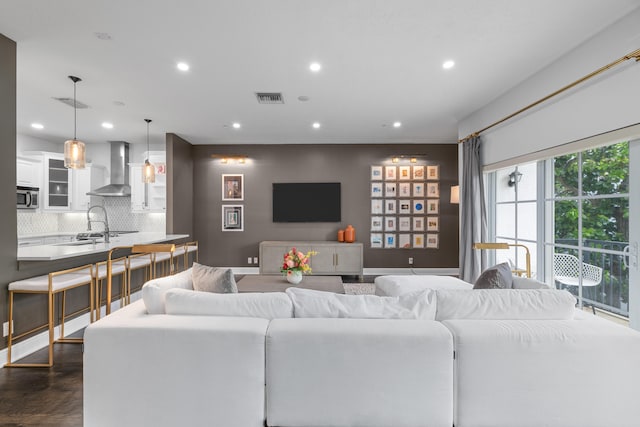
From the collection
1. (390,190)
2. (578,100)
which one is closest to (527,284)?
(578,100)

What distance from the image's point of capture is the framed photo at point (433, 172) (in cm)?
655

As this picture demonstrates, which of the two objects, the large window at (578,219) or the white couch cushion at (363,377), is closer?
the white couch cushion at (363,377)

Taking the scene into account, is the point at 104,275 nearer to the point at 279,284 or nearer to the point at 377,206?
the point at 279,284

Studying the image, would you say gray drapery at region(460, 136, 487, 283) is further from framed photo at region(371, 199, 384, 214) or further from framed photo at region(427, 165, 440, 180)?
framed photo at region(371, 199, 384, 214)

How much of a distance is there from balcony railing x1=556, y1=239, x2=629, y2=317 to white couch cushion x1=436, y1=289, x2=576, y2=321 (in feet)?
5.17

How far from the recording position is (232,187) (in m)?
6.63

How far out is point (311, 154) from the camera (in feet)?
21.6

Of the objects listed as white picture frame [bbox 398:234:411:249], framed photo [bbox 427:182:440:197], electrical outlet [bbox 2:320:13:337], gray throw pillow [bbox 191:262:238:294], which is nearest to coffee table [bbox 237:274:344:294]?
gray throw pillow [bbox 191:262:238:294]

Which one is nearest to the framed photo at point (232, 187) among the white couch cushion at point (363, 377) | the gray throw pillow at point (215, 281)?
the gray throw pillow at point (215, 281)

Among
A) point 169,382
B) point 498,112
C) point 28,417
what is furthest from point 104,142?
point 498,112

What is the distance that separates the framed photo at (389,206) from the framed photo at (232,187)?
3.02 m

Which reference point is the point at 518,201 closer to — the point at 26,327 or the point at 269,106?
the point at 269,106

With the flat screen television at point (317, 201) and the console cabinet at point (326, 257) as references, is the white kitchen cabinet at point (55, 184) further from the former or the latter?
the flat screen television at point (317, 201)

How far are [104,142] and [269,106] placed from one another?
4.39 metres
